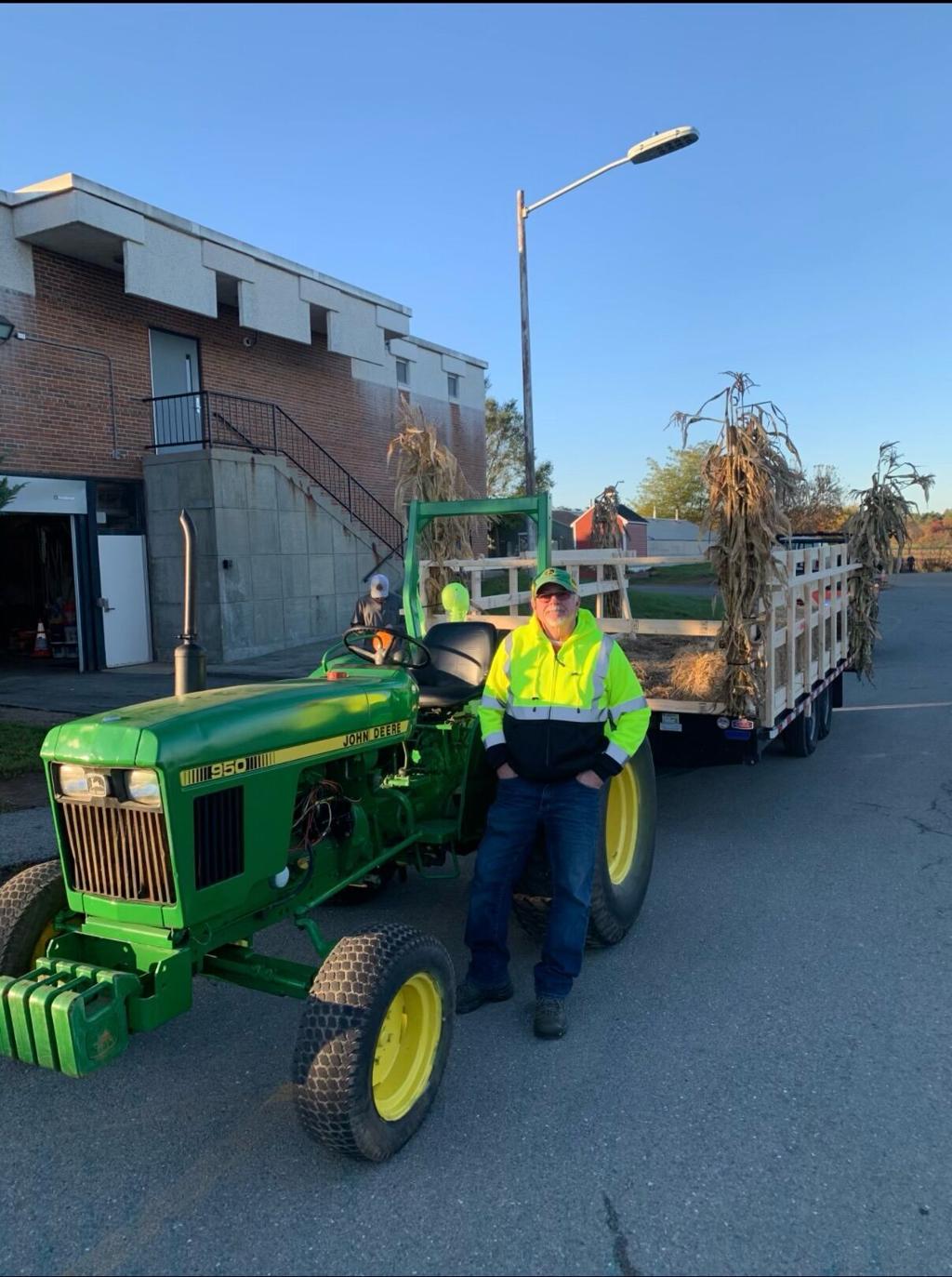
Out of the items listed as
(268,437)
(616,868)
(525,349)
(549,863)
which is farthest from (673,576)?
(549,863)

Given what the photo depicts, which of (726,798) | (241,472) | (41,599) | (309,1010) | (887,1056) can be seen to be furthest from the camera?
(41,599)

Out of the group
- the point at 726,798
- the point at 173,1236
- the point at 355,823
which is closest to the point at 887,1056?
the point at 355,823

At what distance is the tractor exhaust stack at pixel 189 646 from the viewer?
10.9ft

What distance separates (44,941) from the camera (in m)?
3.29

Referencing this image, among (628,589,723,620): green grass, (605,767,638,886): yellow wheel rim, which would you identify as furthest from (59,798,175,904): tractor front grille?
(628,589,723,620): green grass

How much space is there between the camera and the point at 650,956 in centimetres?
443

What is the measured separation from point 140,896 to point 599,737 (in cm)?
191

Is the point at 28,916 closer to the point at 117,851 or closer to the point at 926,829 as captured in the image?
the point at 117,851

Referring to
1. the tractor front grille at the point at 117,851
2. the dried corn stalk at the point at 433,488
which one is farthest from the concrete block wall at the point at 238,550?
the tractor front grille at the point at 117,851

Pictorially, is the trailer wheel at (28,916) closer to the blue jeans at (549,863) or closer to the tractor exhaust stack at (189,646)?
the tractor exhaust stack at (189,646)

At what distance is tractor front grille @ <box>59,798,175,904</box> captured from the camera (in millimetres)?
2832

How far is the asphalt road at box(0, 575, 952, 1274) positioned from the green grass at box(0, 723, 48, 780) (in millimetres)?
3952

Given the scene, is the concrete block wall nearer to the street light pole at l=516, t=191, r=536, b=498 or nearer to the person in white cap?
the street light pole at l=516, t=191, r=536, b=498

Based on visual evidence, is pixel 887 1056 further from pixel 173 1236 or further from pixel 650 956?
pixel 173 1236
